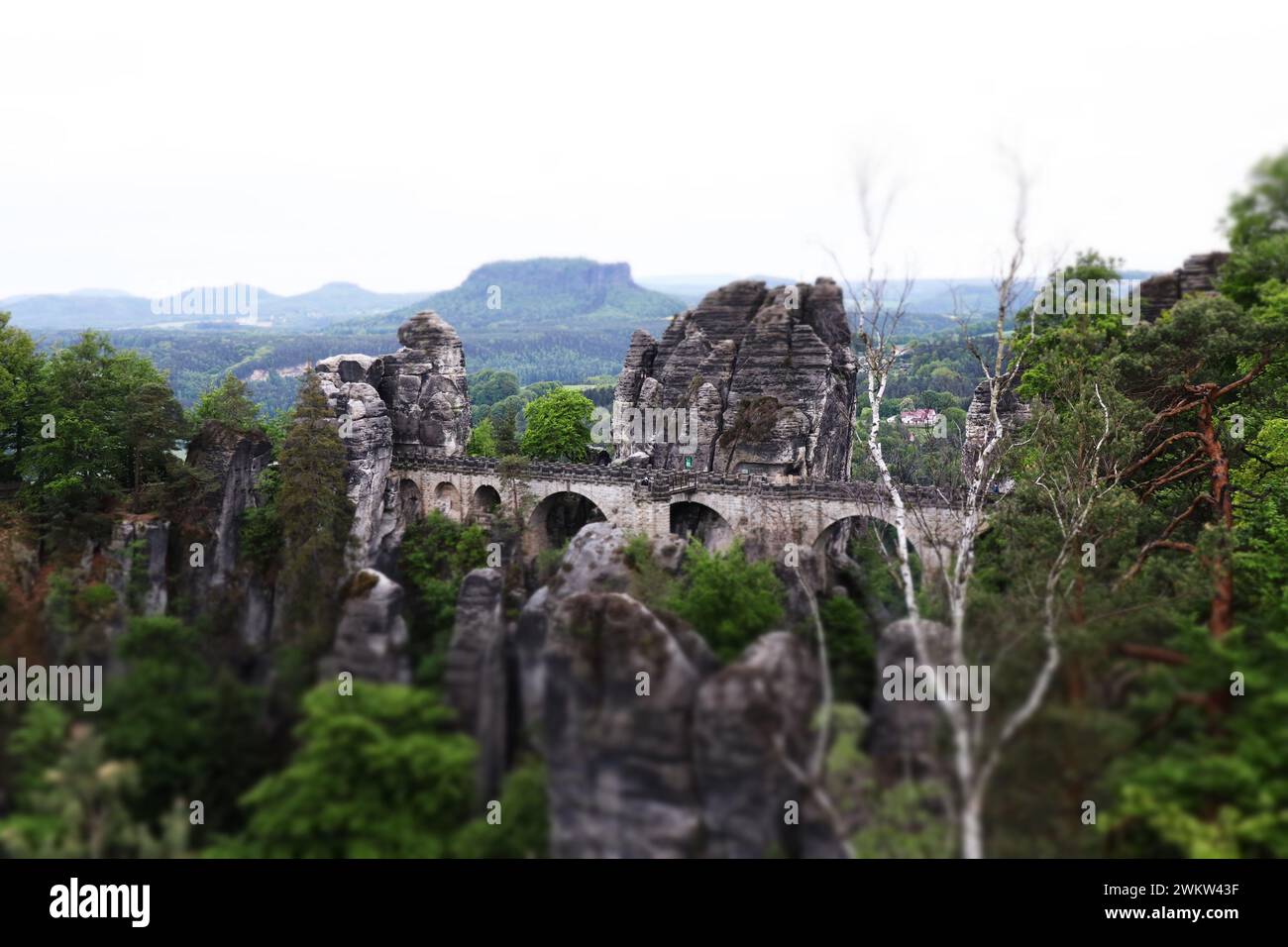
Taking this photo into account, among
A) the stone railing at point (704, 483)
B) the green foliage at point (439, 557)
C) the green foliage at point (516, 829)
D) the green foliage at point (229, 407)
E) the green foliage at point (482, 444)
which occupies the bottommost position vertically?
the green foliage at point (516, 829)

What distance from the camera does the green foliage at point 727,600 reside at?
13711mm

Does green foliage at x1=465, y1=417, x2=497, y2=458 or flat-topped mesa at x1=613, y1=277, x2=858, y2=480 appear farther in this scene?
green foliage at x1=465, y1=417, x2=497, y2=458

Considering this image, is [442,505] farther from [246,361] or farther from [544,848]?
[246,361]

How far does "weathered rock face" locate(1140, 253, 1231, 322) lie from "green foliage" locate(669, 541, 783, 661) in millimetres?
19188

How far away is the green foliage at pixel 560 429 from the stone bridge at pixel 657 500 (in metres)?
5.97

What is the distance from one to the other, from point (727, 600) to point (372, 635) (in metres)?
6.65

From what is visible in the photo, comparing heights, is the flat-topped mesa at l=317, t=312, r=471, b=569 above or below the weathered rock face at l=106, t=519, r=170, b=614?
above

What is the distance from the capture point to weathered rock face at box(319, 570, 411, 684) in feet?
45.3

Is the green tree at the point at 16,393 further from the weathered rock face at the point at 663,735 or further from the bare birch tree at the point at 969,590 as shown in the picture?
the bare birch tree at the point at 969,590

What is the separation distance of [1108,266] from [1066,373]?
13.1 m

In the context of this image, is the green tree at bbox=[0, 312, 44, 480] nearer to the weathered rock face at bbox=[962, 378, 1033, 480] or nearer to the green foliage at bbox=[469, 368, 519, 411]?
the weathered rock face at bbox=[962, 378, 1033, 480]

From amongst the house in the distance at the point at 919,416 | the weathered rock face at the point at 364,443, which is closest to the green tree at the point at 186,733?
the weathered rock face at the point at 364,443

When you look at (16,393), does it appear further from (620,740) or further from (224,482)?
(620,740)

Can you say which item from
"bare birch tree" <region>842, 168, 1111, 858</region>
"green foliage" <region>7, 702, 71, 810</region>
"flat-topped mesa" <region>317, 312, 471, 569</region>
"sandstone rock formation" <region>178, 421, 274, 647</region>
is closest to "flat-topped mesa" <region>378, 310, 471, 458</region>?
"flat-topped mesa" <region>317, 312, 471, 569</region>
